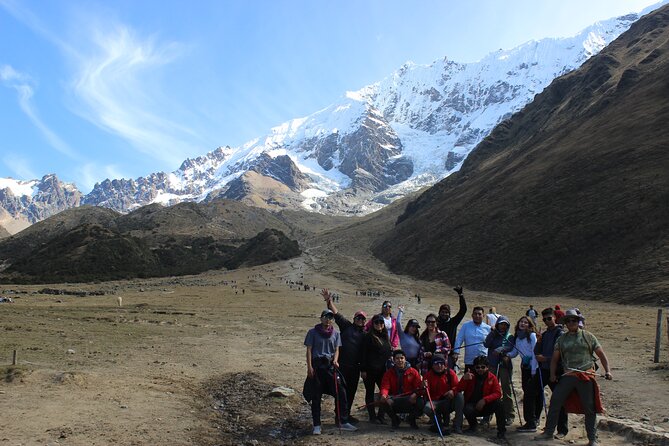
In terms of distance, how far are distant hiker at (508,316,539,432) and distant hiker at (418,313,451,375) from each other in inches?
61.6

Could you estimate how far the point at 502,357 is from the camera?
11648 mm

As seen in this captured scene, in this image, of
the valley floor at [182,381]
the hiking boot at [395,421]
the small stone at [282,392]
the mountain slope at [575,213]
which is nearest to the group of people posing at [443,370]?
the hiking boot at [395,421]

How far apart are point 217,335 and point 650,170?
59972 millimetres

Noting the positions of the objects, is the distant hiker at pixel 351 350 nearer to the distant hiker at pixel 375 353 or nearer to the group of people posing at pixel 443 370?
the group of people posing at pixel 443 370

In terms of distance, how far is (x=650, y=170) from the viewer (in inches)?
2502

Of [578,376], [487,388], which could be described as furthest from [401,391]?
[578,376]

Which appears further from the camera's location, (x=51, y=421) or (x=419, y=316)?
(x=419, y=316)

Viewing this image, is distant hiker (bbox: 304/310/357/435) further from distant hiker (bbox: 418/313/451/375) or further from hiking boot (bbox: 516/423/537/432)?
hiking boot (bbox: 516/423/537/432)

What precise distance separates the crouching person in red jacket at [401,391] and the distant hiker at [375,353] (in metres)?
0.33

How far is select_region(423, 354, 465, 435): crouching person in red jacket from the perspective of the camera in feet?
36.5

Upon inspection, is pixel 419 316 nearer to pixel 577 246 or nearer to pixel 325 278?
pixel 577 246

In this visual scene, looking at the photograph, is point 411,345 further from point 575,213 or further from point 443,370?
point 575,213

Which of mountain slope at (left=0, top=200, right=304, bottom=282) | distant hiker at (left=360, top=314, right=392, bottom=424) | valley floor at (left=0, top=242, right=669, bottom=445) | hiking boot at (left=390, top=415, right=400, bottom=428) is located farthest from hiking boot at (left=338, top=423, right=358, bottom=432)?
mountain slope at (left=0, top=200, right=304, bottom=282)

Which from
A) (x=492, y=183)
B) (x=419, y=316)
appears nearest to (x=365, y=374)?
(x=419, y=316)
